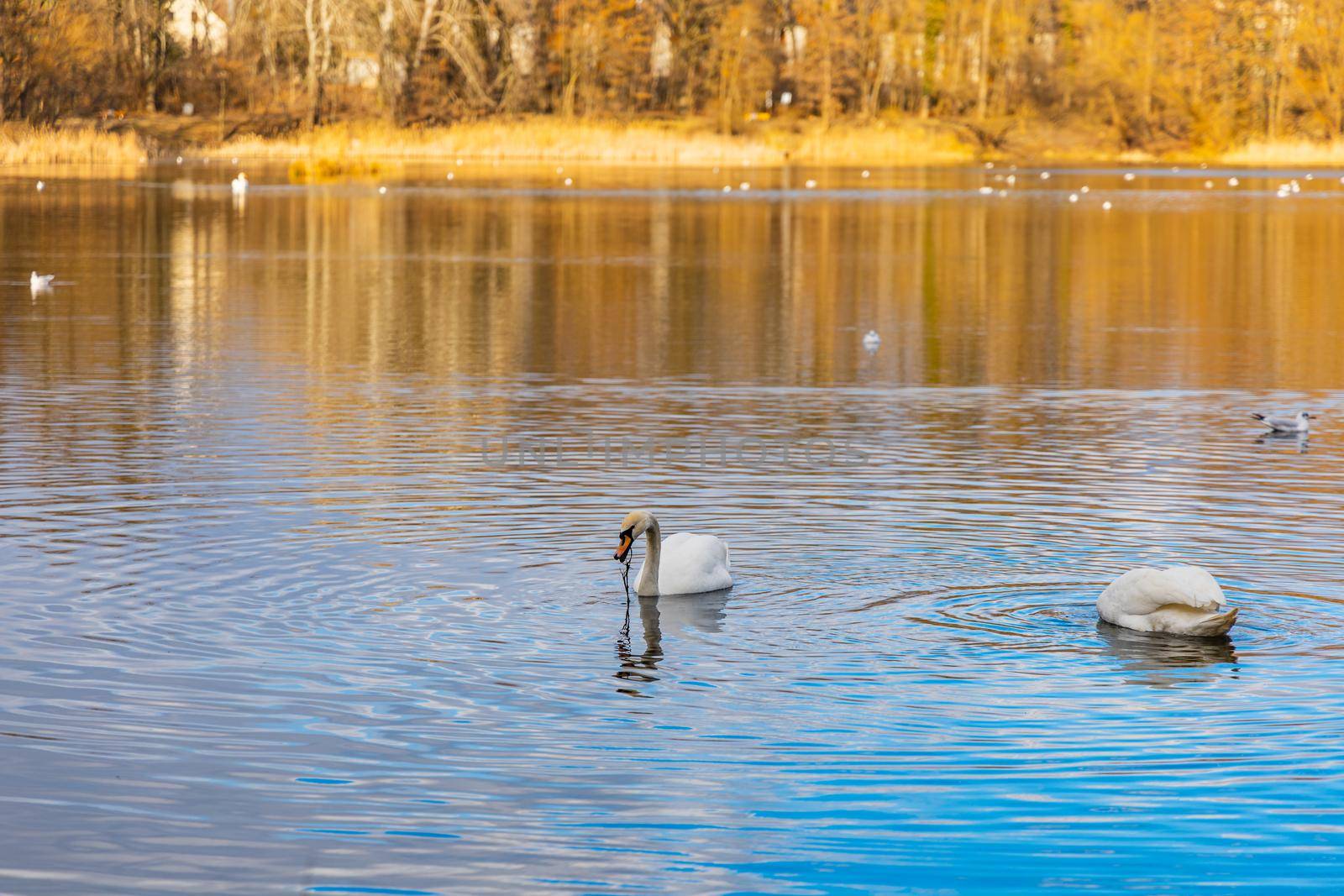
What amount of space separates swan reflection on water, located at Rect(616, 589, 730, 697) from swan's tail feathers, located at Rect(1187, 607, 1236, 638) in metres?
2.61

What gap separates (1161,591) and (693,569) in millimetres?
2729

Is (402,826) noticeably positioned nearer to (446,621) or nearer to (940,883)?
(940,883)

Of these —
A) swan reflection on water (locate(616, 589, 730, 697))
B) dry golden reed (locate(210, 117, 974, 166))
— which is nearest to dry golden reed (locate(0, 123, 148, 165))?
dry golden reed (locate(210, 117, 974, 166))

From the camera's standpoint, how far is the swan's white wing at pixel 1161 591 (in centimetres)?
1095

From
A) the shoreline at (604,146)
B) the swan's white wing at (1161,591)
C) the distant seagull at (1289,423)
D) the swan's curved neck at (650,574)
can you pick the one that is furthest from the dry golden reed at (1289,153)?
A: the swan's curved neck at (650,574)

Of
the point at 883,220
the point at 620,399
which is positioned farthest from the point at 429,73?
the point at 620,399

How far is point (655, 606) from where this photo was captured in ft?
39.0

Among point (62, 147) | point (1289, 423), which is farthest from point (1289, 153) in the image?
point (1289, 423)

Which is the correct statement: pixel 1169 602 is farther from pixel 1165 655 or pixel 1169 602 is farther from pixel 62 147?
pixel 62 147

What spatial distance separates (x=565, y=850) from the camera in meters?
7.69

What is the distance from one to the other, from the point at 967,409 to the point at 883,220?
3259cm

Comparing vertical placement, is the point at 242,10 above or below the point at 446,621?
above

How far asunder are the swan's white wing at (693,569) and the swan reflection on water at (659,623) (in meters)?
0.06

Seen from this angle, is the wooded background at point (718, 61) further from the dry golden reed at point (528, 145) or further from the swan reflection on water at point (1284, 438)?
the swan reflection on water at point (1284, 438)
